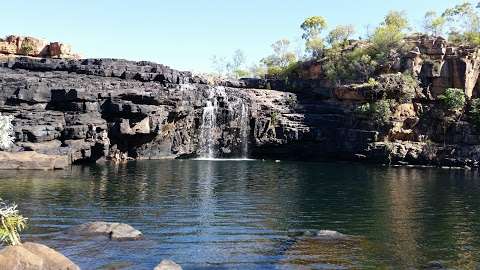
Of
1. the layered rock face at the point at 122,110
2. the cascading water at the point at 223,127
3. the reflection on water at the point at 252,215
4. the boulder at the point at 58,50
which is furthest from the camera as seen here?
the boulder at the point at 58,50

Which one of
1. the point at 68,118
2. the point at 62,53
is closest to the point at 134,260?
the point at 68,118

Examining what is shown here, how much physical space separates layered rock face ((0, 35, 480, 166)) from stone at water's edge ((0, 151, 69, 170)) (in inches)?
460

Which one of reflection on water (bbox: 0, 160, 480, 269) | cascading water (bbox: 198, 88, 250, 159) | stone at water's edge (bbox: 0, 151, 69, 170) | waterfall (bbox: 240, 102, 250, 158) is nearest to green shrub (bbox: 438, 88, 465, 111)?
reflection on water (bbox: 0, 160, 480, 269)

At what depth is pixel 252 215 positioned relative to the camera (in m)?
30.9

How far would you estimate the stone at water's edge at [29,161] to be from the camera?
170 feet

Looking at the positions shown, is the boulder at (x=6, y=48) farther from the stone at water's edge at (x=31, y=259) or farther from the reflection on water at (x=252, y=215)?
the stone at water's edge at (x=31, y=259)

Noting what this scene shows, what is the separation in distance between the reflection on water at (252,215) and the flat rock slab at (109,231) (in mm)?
710

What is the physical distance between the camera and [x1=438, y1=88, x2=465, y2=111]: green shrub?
7650 cm

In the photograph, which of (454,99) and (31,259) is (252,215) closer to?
(31,259)

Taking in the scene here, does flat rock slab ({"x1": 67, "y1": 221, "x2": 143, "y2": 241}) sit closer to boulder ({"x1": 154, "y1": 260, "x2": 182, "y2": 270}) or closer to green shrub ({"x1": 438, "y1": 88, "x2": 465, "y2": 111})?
boulder ({"x1": 154, "y1": 260, "x2": 182, "y2": 270})

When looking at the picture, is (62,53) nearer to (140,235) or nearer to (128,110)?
(128,110)

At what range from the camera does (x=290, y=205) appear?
35.4 meters

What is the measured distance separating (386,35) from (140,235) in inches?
3061

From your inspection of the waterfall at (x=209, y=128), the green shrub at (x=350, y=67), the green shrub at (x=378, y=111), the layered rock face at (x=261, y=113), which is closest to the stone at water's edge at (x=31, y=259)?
the layered rock face at (x=261, y=113)
